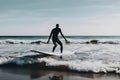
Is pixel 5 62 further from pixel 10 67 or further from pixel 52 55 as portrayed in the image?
pixel 52 55

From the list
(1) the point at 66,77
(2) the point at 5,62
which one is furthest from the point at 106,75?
(2) the point at 5,62

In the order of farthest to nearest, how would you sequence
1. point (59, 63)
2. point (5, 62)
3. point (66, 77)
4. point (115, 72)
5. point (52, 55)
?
point (52, 55) < point (5, 62) < point (59, 63) < point (115, 72) < point (66, 77)

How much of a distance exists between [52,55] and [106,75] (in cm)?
595

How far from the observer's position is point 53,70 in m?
11.8

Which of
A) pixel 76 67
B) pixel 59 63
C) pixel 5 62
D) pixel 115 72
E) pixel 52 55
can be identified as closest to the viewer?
pixel 115 72

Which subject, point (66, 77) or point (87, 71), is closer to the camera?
point (66, 77)

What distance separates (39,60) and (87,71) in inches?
134

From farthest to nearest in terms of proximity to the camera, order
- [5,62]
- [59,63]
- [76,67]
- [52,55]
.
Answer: [52,55], [5,62], [59,63], [76,67]

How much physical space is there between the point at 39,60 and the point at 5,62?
1836mm

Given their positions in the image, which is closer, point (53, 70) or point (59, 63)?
point (53, 70)

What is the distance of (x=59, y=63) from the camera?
42.1 ft

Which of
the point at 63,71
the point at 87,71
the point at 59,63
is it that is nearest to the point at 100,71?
the point at 87,71

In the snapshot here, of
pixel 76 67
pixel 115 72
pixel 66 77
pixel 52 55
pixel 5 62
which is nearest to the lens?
pixel 66 77

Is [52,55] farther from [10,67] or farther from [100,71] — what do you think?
[100,71]
